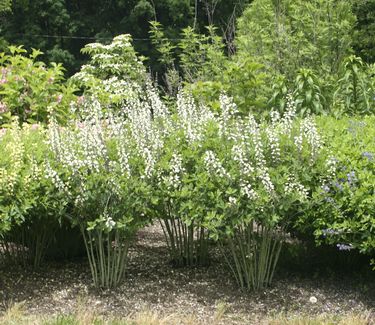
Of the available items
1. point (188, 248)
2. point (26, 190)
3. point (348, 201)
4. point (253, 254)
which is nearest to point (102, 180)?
point (26, 190)

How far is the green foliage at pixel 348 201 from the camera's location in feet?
14.0

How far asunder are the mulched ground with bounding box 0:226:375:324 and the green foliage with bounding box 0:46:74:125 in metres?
1.90

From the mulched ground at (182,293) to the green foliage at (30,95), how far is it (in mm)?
1900

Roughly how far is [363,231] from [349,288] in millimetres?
688

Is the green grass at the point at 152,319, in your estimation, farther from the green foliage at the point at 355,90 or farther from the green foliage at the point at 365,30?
the green foliage at the point at 365,30

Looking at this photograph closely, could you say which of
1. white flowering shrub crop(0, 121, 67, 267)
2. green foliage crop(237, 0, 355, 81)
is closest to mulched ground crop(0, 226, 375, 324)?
white flowering shrub crop(0, 121, 67, 267)

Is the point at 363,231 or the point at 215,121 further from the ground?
the point at 215,121

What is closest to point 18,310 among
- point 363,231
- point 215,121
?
point 215,121

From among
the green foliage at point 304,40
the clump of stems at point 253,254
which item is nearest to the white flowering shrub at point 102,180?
the clump of stems at point 253,254

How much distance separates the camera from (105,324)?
383 cm

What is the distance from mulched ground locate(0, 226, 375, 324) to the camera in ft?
14.3

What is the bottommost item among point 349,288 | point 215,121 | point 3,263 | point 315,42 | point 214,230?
point 349,288

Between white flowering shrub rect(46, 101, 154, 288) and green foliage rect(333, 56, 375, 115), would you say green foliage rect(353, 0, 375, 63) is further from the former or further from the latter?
white flowering shrub rect(46, 101, 154, 288)

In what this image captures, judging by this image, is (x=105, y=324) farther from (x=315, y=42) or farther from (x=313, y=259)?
(x=315, y=42)
